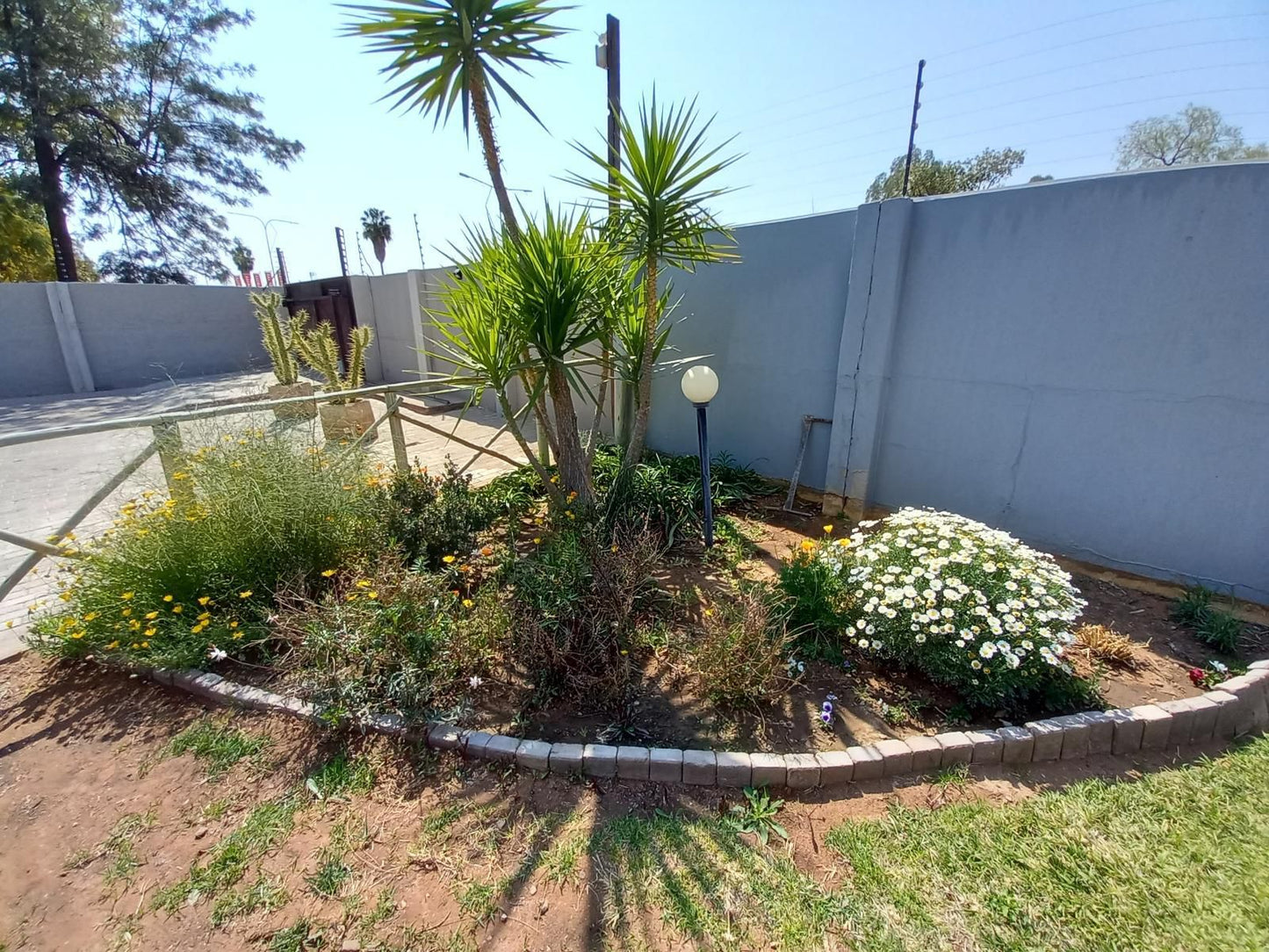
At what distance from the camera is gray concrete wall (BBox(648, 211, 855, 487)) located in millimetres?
4016

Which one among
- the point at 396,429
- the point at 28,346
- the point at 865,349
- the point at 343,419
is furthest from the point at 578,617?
the point at 28,346

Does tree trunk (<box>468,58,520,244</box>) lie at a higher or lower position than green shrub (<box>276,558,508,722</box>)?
higher

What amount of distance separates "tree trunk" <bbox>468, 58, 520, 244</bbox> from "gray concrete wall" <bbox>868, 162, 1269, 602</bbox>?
2.70 metres

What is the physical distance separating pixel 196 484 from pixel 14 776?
4.53 ft

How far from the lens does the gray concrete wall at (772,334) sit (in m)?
4.02

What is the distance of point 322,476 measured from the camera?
9.57 feet

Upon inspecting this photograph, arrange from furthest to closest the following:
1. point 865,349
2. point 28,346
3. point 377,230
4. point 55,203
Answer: point 377,230
point 55,203
point 28,346
point 865,349

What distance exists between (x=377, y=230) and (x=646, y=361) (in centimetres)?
3339

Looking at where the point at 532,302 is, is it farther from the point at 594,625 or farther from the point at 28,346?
the point at 28,346

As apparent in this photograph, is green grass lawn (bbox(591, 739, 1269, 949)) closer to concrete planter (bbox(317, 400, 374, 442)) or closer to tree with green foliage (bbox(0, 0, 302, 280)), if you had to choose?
concrete planter (bbox(317, 400, 374, 442))

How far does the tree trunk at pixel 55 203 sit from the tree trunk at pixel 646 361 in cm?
1733

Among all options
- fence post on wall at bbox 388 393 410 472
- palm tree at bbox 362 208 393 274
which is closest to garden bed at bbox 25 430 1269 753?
fence post on wall at bbox 388 393 410 472

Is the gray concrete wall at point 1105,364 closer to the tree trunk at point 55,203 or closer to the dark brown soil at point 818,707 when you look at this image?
the dark brown soil at point 818,707

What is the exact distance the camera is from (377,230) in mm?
29984
